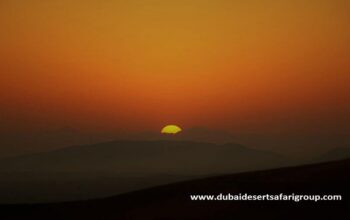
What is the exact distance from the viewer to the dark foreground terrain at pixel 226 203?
19250 millimetres

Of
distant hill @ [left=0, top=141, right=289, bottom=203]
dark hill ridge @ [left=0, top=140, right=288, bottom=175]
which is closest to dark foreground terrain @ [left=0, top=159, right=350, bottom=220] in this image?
distant hill @ [left=0, top=141, right=289, bottom=203]

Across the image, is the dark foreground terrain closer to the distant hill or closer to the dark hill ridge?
the distant hill

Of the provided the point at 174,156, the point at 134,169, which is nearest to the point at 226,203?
the point at 134,169

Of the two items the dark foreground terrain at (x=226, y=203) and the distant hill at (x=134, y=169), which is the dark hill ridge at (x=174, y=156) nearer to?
the distant hill at (x=134, y=169)

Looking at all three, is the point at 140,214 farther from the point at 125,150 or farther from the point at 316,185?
the point at 125,150

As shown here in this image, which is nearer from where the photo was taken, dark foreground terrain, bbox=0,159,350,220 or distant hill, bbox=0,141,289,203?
dark foreground terrain, bbox=0,159,350,220

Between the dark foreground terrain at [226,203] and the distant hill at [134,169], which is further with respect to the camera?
the distant hill at [134,169]

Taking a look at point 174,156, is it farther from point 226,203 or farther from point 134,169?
point 226,203

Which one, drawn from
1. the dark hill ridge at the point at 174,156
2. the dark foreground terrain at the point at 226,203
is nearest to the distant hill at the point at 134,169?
the dark hill ridge at the point at 174,156

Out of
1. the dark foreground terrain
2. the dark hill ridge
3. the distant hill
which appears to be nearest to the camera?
the dark foreground terrain

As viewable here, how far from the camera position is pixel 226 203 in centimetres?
2141

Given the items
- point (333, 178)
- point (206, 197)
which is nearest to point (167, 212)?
point (206, 197)

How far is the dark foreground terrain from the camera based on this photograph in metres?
19.2

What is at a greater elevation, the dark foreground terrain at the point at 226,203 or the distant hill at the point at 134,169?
the distant hill at the point at 134,169
